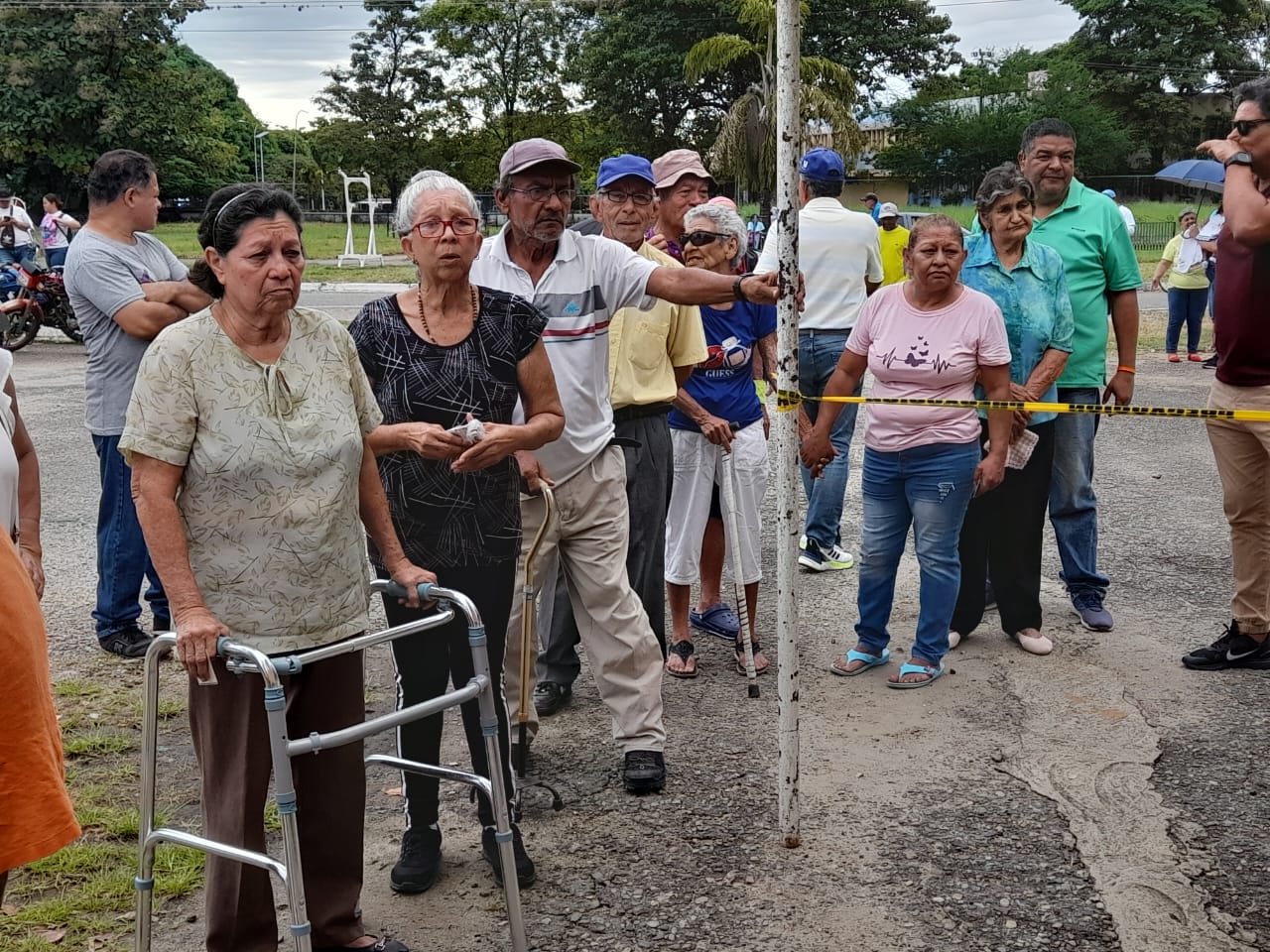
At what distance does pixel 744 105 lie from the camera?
3800cm

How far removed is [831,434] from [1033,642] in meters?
1.57

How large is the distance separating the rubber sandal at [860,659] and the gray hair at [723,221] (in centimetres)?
181

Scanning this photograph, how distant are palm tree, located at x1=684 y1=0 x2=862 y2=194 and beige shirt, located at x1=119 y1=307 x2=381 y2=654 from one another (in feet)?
110

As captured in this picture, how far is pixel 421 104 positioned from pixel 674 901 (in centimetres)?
5977

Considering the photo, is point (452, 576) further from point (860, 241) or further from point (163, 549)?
point (860, 241)

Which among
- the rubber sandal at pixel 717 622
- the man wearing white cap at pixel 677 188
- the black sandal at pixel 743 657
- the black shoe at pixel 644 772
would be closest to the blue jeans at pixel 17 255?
the man wearing white cap at pixel 677 188

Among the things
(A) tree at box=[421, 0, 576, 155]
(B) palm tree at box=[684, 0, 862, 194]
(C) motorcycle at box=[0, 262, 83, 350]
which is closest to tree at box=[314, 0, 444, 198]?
(A) tree at box=[421, 0, 576, 155]

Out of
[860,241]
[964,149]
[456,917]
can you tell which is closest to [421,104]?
[964,149]

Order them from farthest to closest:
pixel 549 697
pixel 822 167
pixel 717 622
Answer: pixel 822 167, pixel 717 622, pixel 549 697

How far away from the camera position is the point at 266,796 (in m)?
3.08

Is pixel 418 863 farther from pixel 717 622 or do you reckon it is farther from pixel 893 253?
pixel 893 253

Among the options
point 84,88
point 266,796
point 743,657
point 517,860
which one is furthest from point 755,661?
point 84,88

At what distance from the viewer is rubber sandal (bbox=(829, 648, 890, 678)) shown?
5.37 metres

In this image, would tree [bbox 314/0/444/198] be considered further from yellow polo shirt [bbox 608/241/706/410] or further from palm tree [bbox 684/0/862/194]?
yellow polo shirt [bbox 608/241/706/410]
